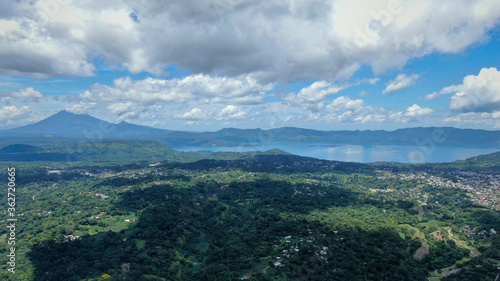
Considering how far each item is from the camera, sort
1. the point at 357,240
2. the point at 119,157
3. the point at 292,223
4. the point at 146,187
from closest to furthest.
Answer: the point at 357,240 < the point at 292,223 < the point at 146,187 < the point at 119,157

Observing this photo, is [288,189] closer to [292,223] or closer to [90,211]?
[292,223]

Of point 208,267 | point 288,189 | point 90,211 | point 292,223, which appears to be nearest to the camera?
point 208,267

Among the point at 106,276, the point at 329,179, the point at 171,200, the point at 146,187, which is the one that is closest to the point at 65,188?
the point at 146,187

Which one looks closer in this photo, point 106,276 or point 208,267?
point 106,276

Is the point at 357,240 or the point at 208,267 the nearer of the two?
the point at 208,267

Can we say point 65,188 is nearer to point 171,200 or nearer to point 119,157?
point 171,200

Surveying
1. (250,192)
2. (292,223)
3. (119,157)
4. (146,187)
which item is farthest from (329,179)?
(119,157)
